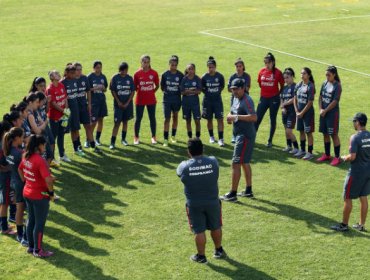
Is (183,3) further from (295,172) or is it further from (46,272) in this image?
(46,272)

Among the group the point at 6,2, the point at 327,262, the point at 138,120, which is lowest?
the point at 327,262

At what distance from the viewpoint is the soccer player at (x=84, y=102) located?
1486 cm

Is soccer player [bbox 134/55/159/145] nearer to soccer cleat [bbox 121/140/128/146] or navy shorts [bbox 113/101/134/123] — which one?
navy shorts [bbox 113/101/134/123]

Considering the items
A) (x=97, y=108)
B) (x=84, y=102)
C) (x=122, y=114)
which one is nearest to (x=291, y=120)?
(x=122, y=114)

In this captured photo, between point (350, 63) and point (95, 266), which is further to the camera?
point (350, 63)

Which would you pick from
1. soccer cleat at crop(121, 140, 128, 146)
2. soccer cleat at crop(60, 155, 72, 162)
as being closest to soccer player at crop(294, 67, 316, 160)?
soccer cleat at crop(121, 140, 128, 146)

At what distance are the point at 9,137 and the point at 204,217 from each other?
11.3 feet

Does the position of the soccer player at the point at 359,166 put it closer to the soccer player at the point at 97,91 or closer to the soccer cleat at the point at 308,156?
the soccer cleat at the point at 308,156

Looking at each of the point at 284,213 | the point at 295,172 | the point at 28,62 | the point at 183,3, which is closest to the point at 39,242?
the point at 284,213

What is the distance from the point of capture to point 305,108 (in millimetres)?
14570

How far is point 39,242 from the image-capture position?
10.2 meters

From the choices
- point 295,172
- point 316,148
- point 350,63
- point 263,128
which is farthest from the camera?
point 350,63

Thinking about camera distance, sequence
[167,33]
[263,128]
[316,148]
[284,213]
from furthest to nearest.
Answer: [167,33]
[263,128]
[316,148]
[284,213]

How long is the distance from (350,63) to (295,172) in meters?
10.7
